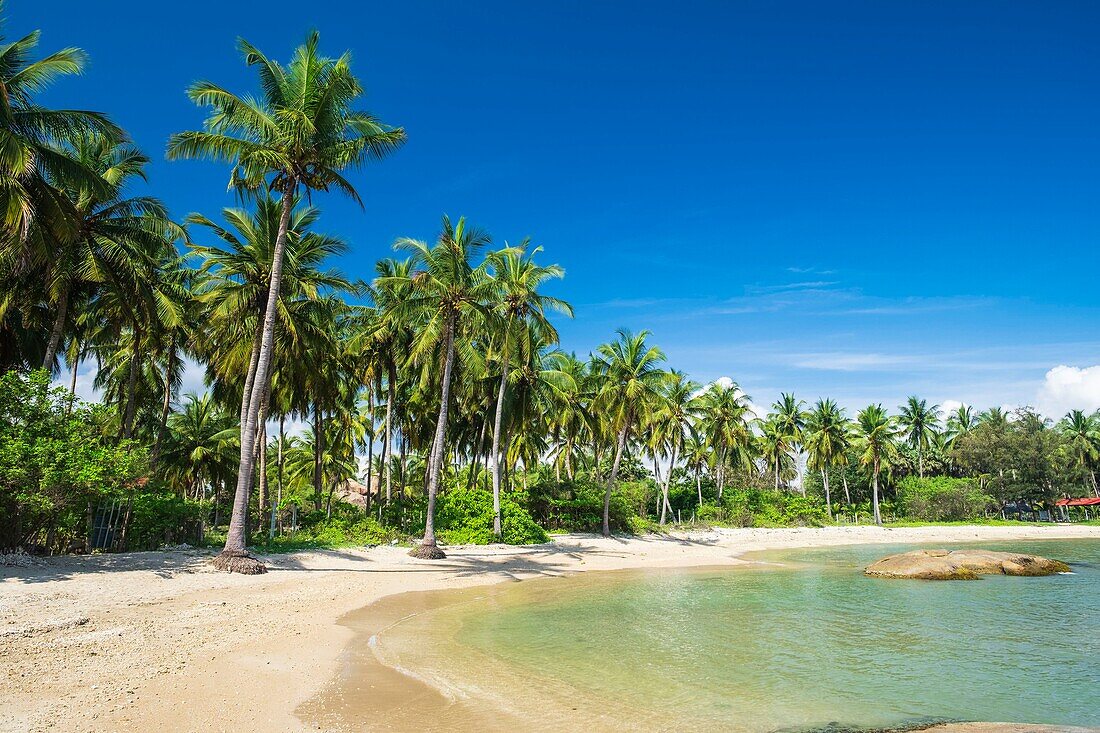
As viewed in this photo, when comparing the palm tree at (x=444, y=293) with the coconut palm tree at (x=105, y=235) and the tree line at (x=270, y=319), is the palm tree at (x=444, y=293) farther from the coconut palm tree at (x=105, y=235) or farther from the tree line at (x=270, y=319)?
the coconut palm tree at (x=105, y=235)

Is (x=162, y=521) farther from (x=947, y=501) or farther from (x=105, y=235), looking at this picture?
(x=947, y=501)

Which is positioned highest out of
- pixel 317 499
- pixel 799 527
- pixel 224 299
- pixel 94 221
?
pixel 94 221

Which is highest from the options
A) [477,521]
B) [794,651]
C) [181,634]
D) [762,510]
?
[477,521]

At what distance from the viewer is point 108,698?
6773mm

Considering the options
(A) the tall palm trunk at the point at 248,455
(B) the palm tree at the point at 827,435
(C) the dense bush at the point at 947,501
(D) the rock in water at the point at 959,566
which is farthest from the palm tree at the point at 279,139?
(C) the dense bush at the point at 947,501

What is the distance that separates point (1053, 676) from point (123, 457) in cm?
1986

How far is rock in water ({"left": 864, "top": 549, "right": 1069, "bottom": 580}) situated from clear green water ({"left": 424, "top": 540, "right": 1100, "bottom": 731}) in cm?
227

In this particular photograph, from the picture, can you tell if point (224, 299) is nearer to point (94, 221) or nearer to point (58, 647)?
point (94, 221)

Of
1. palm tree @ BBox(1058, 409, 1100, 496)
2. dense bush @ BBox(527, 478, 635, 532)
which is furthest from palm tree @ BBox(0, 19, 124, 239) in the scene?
palm tree @ BBox(1058, 409, 1100, 496)

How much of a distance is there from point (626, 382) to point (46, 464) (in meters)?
27.9

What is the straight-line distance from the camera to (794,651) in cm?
1098

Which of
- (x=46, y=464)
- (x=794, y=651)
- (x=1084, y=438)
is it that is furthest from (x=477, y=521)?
(x=1084, y=438)

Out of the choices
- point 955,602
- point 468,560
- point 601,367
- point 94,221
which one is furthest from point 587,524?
point 94,221

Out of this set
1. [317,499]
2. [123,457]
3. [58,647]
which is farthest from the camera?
[317,499]
